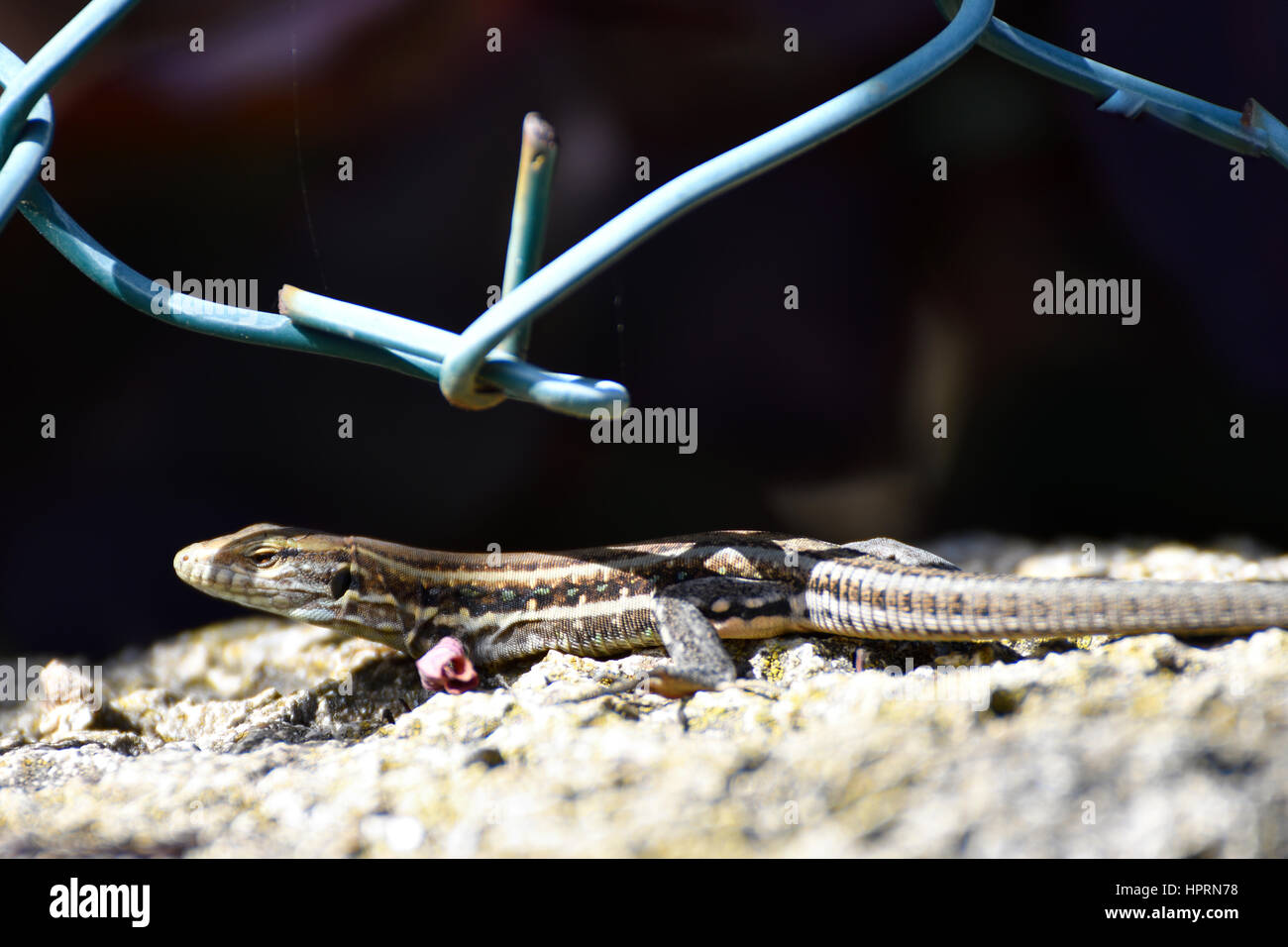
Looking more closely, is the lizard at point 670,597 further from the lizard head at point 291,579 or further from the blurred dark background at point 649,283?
the blurred dark background at point 649,283

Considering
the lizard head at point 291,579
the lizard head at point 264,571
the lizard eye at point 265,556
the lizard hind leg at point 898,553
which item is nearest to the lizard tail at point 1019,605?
the lizard hind leg at point 898,553

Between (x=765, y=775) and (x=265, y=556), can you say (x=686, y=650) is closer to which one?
(x=765, y=775)

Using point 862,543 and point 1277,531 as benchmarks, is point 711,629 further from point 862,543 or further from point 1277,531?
point 1277,531

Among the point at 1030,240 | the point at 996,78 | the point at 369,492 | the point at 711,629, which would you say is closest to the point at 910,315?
the point at 1030,240

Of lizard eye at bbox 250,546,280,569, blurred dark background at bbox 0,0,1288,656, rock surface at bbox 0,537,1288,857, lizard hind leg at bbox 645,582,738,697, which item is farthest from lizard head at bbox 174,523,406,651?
lizard hind leg at bbox 645,582,738,697

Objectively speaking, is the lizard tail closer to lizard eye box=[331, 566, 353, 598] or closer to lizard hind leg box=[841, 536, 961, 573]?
lizard hind leg box=[841, 536, 961, 573]
